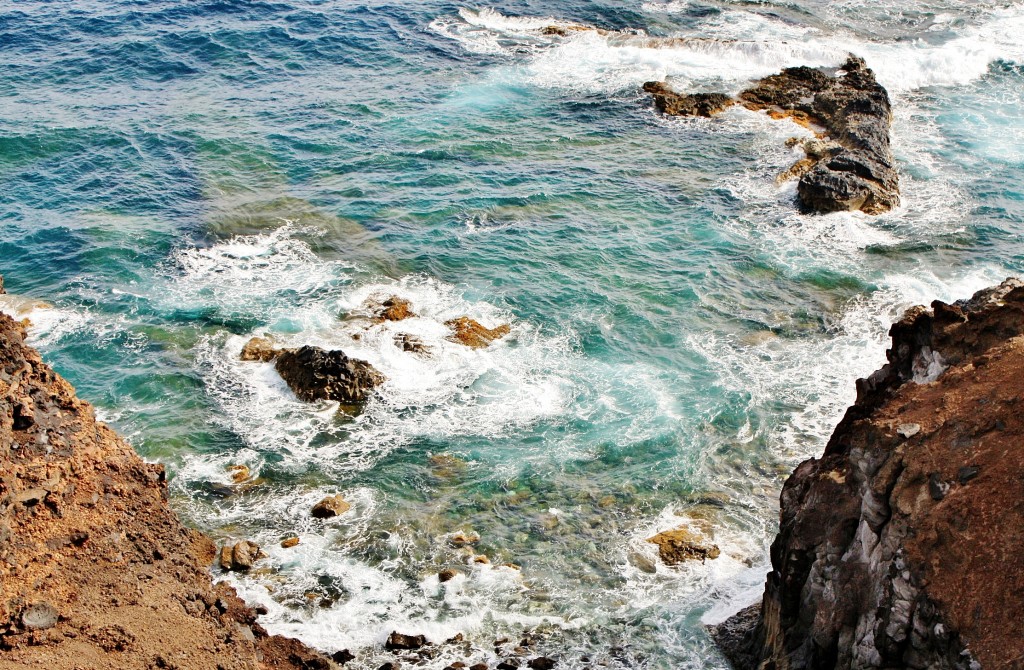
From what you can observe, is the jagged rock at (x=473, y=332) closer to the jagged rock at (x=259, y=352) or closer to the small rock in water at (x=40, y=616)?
the jagged rock at (x=259, y=352)

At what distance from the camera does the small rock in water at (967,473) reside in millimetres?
15672

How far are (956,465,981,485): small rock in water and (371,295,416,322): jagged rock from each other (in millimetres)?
21399

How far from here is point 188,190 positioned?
42.4 metres

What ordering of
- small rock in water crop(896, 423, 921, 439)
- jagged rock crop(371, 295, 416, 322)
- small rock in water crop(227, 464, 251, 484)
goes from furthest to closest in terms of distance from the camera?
1. jagged rock crop(371, 295, 416, 322)
2. small rock in water crop(227, 464, 251, 484)
3. small rock in water crop(896, 423, 921, 439)

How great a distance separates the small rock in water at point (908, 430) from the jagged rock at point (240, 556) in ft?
51.0

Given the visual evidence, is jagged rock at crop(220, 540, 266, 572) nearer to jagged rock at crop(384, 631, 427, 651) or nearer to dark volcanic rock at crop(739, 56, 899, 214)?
jagged rock at crop(384, 631, 427, 651)

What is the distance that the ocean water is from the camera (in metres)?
23.8

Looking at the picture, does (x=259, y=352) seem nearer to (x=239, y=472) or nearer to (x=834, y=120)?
(x=239, y=472)

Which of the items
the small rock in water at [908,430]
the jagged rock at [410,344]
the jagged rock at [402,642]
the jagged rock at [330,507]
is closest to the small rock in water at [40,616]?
the jagged rock at [402,642]

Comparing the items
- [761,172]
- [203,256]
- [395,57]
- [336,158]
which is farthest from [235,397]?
[395,57]

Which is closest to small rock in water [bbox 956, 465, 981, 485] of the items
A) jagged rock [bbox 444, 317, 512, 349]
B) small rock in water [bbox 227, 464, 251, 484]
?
small rock in water [bbox 227, 464, 251, 484]

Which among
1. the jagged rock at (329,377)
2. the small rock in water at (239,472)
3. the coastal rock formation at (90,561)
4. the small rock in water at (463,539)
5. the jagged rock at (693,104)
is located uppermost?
the jagged rock at (693,104)

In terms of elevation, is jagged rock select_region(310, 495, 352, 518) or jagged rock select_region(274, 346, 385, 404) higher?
jagged rock select_region(274, 346, 385, 404)

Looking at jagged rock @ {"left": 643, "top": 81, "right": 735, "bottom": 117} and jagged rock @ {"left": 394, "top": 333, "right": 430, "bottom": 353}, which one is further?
jagged rock @ {"left": 643, "top": 81, "right": 735, "bottom": 117}
